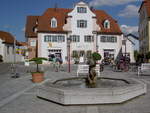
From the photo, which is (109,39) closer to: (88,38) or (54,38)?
(88,38)

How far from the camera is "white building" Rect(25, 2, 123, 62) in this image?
4275 cm

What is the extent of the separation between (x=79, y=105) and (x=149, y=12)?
3632 centimetres

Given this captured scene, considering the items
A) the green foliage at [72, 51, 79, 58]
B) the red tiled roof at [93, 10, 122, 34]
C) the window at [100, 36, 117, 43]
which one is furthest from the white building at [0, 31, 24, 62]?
the window at [100, 36, 117, 43]

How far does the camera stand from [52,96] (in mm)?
8008

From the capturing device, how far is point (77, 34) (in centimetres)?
4362

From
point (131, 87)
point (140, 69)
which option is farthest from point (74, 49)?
point (131, 87)

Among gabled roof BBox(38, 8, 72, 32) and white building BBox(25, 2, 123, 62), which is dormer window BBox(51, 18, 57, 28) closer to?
white building BBox(25, 2, 123, 62)

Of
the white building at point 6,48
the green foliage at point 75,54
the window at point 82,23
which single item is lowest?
the green foliage at point 75,54

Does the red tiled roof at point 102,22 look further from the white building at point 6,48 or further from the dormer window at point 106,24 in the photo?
the white building at point 6,48

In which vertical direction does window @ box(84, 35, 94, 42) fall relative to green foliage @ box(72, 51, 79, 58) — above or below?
above

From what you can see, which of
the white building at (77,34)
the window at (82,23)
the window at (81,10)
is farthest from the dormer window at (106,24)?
the window at (81,10)

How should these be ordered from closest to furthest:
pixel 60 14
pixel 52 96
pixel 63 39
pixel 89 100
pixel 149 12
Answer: pixel 89 100
pixel 52 96
pixel 149 12
pixel 63 39
pixel 60 14

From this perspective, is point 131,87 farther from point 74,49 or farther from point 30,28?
point 30,28

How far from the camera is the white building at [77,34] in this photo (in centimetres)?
4275
